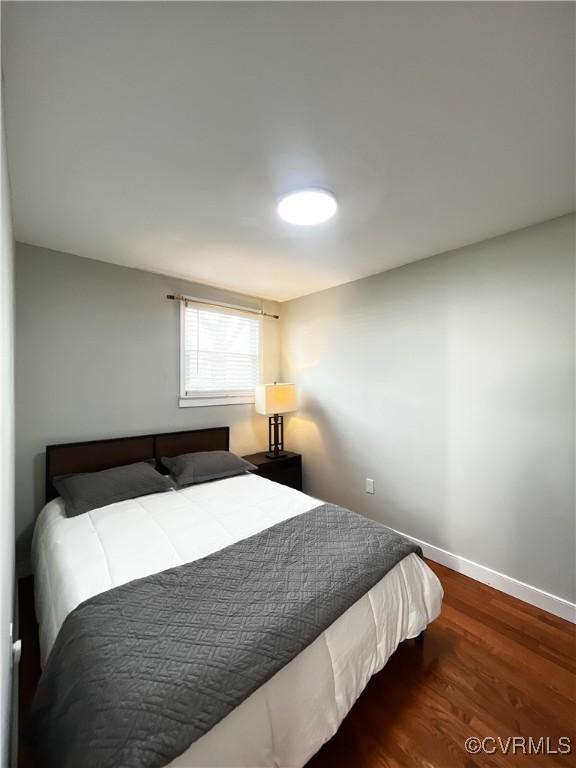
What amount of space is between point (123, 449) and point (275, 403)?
4.67 ft

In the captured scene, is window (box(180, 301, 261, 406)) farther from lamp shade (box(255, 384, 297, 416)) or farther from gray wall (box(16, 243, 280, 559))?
lamp shade (box(255, 384, 297, 416))

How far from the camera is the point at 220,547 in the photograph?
1615mm

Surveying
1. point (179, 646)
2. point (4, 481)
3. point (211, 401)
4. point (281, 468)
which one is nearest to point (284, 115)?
point (4, 481)

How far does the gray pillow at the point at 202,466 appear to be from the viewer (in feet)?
8.36

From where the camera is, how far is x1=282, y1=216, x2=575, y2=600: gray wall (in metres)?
1.95

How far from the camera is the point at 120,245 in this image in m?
2.28

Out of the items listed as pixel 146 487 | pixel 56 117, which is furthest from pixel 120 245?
pixel 146 487

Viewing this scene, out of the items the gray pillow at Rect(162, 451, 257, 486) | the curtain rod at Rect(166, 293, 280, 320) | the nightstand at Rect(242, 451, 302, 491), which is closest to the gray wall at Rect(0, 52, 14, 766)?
the gray pillow at Rect(162, 451, 257, 486)

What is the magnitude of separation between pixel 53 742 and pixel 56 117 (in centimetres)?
205

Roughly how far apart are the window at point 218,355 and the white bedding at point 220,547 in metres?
1.10

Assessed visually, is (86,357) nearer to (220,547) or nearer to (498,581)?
(220,547)

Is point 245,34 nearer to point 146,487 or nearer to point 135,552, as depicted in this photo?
point 135,552

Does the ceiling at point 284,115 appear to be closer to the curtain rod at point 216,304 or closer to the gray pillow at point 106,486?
the curtain rod at point 216,304

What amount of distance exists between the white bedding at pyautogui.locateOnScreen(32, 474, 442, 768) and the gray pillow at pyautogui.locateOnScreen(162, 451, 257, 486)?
0.65ft
